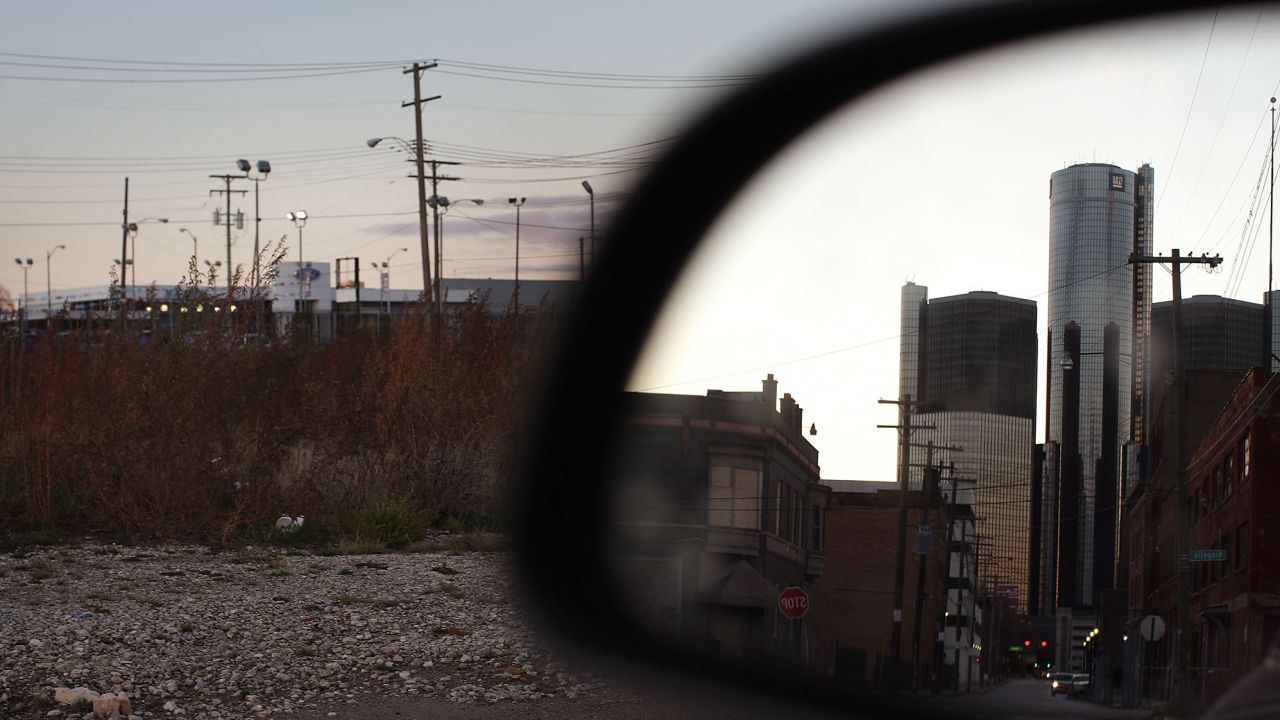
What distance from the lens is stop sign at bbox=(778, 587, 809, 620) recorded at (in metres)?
5.70

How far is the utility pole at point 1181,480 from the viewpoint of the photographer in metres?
5.35

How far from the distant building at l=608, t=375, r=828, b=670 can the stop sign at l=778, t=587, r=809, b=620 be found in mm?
32

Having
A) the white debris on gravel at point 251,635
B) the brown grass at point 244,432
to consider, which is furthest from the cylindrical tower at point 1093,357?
the brown grass at point 244,432

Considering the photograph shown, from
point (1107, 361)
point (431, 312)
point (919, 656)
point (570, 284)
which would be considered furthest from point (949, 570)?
point (431, 312)

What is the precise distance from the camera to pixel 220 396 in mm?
12062

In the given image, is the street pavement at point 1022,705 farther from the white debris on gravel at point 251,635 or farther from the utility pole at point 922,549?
the white debris on gravel at point 251,635

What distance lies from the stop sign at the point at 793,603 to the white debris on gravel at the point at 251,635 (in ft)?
6.85

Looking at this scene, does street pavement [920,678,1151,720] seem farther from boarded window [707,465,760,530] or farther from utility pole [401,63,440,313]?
utility pole [401,63,440,313]

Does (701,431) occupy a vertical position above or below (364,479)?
above

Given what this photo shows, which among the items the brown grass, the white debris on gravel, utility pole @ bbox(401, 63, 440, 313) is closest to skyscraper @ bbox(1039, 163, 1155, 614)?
the white debris on gravel

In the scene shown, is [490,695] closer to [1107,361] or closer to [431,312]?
[1107,361]

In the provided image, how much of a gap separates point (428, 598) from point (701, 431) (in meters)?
3.83

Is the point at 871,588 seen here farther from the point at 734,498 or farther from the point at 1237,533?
the point at 1237,533

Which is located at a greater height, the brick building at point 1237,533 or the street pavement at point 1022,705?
the brick building at point 1237,533
